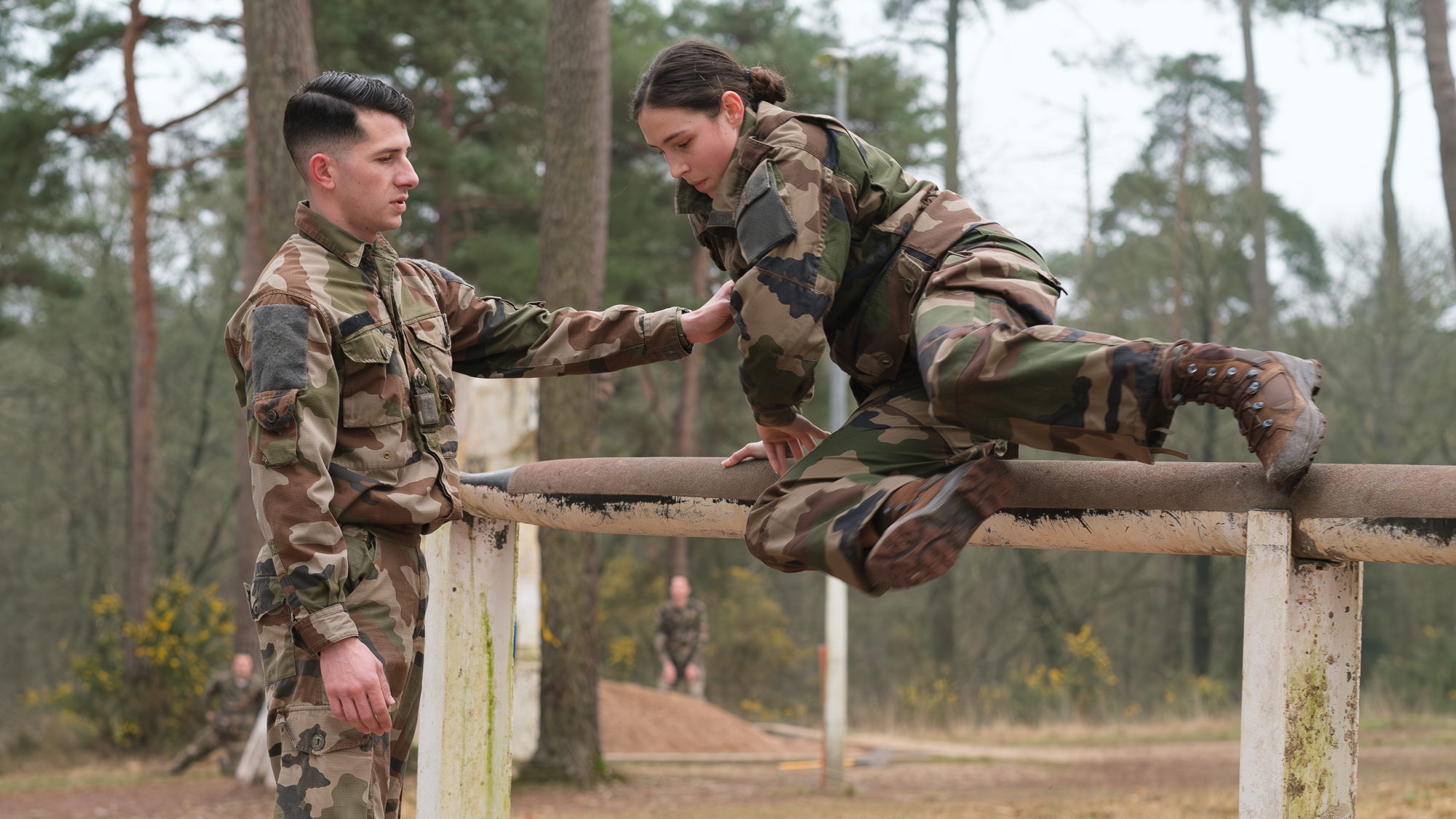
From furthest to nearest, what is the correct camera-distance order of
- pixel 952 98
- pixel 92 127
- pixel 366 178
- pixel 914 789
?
pixel 952 98 < pixel 92 127 < pixel 914 789 < pixel 366 178

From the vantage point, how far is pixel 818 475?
1.98m

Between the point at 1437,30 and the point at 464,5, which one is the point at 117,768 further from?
the point at 1437,30

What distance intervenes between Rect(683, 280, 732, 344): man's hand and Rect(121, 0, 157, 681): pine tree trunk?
48.5ft

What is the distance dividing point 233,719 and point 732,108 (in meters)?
10.5

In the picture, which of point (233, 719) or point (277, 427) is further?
point (233, 719)

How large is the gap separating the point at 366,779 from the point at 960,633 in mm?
23744

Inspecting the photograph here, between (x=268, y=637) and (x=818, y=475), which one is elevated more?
(x=818, y=475)


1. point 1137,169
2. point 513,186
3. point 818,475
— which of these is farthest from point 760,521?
point 1137,169

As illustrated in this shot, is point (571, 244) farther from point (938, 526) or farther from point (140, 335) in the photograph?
point (140, 335)

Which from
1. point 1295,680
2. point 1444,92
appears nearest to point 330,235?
point 1295,680

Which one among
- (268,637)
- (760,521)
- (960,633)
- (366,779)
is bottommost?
(960,633)

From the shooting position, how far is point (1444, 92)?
10.8m

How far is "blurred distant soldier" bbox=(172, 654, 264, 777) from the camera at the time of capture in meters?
10.9

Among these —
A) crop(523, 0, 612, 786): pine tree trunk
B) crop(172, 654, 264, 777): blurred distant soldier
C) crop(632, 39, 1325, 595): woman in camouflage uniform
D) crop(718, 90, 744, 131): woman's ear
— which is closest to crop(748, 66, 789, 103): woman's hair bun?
crop(632, 39, 1325, 595): woman in camouflage uniform
